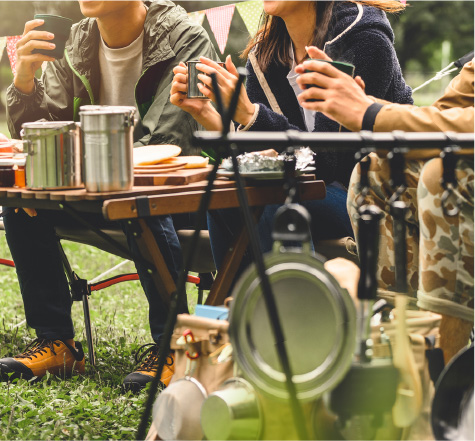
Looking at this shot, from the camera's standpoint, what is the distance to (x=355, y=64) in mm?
2898

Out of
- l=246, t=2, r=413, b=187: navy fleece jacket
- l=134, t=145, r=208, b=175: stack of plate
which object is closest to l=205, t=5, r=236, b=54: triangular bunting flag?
l=246, t=2, r=413, b=187: navy fleece jacket

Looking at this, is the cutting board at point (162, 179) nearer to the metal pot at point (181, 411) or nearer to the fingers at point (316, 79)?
the fingers at point (316, 79)

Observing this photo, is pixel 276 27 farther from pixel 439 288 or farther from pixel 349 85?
pixel 439 288

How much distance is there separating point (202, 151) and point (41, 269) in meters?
0.79

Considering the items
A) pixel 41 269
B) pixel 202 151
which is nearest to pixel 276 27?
pixel 202 151

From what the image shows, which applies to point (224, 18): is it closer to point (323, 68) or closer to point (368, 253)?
point (323, 68)

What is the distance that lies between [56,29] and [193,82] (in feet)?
2.36

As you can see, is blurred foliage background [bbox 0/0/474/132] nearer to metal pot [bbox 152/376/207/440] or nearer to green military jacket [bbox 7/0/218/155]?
green military jacket [bbox 7/0/218/155]

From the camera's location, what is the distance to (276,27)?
3191 millimetres

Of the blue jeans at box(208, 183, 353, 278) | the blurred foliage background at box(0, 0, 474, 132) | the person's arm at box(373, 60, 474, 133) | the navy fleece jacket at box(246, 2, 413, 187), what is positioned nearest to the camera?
the person's arm at box(373, 60, 474, 133)

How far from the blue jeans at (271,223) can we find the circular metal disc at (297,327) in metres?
0.97

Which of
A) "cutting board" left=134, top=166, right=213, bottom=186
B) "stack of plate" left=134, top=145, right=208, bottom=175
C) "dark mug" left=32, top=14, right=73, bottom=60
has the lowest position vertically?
"cutting board" left=134, top=166, right=213, bottom=186

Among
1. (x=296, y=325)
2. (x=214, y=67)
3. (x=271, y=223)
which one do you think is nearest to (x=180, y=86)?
(x=214, y=67)

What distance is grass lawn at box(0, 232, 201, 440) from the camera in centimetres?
266
